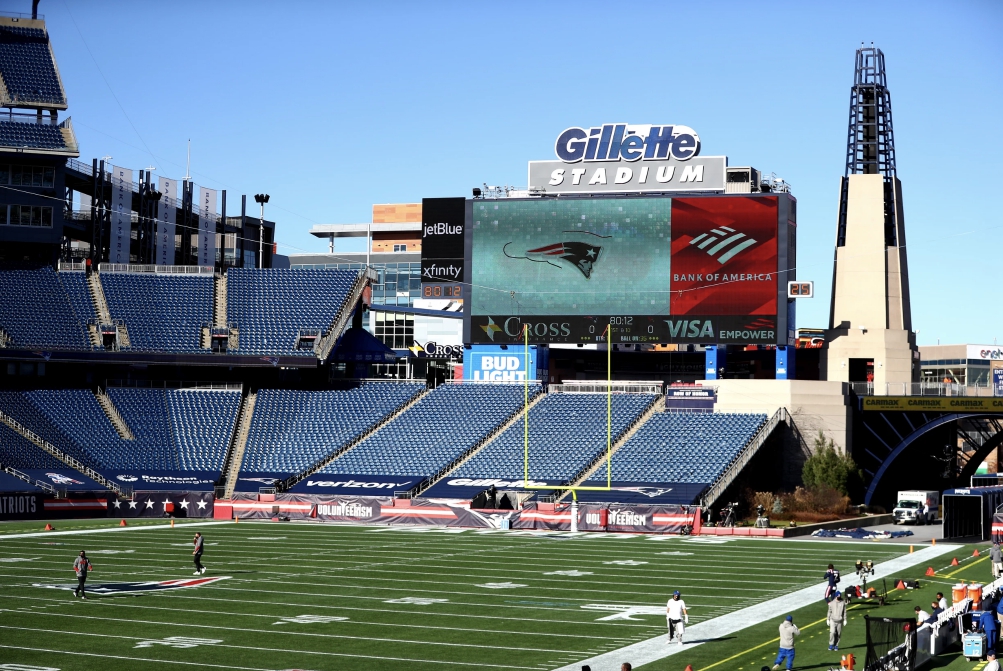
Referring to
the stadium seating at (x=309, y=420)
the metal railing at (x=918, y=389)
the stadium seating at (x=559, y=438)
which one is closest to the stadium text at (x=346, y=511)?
the stadium seating at (x=559, y=438)

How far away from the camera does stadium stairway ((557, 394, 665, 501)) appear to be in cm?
6051

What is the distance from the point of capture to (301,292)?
253ft

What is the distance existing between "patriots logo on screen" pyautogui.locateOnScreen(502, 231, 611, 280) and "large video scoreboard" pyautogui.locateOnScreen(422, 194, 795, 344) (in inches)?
2.1

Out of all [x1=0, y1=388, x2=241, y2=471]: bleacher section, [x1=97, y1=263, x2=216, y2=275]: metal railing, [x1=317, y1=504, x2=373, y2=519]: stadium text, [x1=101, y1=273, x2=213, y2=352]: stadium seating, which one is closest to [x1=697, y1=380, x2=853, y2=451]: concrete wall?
[x1=317, y1=504, x2=373, y2=519]: stadium text

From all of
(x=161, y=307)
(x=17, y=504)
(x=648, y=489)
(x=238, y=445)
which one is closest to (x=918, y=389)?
(x=648, y=489)

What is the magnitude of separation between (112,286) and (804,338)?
55.8m

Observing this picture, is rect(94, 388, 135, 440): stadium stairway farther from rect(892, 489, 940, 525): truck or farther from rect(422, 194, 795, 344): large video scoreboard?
rect(892, 489, 940, 525): truck

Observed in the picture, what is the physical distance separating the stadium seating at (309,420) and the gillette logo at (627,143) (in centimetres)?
1695

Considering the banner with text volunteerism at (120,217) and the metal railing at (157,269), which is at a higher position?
the banner with text volunteerism at (120,217)

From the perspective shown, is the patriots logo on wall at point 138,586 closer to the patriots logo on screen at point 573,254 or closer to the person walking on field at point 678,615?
the person walking on field at point 678,615

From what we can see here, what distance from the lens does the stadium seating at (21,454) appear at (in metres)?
62.8

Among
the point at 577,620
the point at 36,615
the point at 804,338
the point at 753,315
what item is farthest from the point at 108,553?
the point at 804,338

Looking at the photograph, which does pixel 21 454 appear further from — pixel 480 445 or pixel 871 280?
pixel 871 280

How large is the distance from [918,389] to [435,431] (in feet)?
81.8
